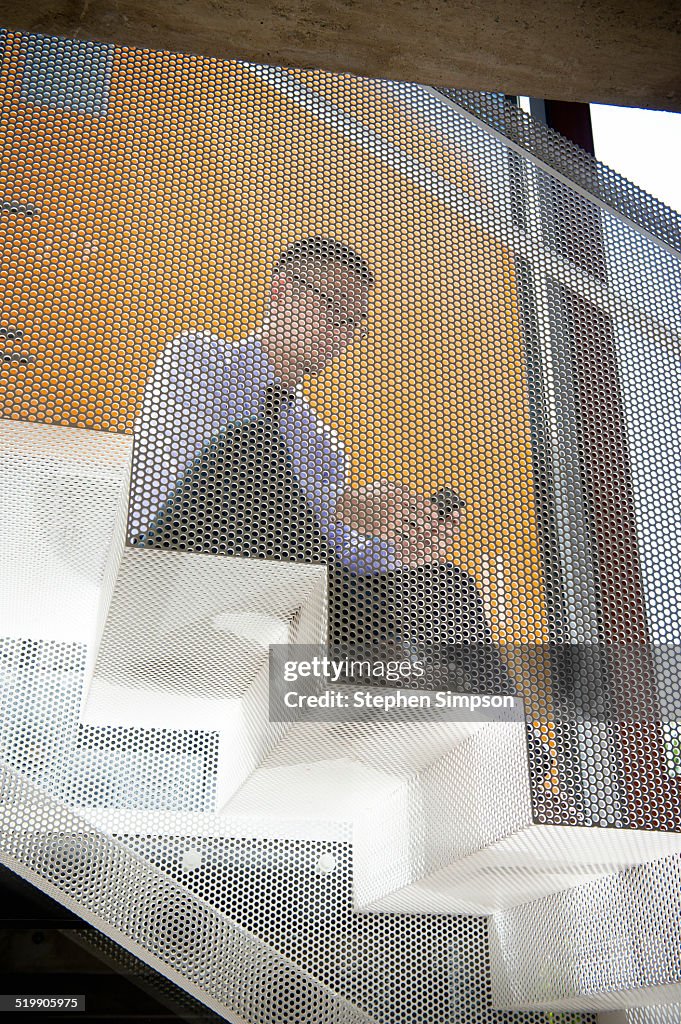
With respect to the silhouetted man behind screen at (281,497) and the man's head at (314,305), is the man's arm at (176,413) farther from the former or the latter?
the man's head at (314,305)

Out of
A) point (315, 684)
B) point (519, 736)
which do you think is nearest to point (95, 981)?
point (315, 684)

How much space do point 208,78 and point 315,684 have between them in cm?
169

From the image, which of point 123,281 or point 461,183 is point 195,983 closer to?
point 123,281

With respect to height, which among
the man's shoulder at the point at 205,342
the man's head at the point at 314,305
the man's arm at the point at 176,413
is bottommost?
the man's arm at the point at 176,413

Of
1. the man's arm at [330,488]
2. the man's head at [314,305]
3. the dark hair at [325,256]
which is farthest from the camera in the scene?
the dark hair at [325,256]

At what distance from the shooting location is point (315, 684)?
2182 mm

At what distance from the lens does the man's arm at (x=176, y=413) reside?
2.11 meters

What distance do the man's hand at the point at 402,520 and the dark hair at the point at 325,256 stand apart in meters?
0.61

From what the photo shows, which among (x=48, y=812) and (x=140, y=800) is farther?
(x=140, y=800)

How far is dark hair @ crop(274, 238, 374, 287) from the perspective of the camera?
8.20 ft

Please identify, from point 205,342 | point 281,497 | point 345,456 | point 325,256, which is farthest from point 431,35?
point 281,497

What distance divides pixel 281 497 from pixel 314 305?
57 cm

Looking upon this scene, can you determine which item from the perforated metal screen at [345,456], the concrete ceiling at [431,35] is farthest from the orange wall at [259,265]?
the concrete ceiling at [431,35]

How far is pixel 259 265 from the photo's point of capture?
246 centimetres
